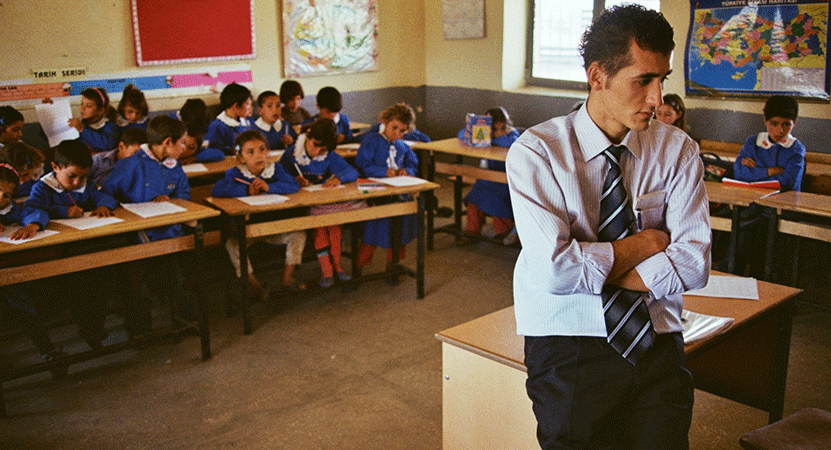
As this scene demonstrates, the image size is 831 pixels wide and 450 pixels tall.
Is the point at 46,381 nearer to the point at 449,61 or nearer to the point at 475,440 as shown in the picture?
the point at 475,440

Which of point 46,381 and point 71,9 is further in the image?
point 71,9

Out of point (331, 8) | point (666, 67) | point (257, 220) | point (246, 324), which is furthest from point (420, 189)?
point (331, 8)

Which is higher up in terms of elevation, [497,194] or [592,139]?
[592,139]

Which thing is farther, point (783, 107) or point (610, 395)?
point (783, 107)

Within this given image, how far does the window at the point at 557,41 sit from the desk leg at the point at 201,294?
4.26 meters

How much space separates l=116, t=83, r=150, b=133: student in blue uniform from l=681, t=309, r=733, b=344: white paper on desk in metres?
4.32

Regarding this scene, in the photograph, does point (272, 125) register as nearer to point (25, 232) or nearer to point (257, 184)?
point (257, 184)

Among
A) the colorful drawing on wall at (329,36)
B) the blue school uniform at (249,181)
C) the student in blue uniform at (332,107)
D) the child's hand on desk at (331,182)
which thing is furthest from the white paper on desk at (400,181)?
the colorful drawing on wall at (329,36)

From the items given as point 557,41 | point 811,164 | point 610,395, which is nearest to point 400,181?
point 811,164

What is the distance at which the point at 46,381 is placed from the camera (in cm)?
335

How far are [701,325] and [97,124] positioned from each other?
14.3ft

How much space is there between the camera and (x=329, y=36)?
714 cm

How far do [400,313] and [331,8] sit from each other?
4015mm

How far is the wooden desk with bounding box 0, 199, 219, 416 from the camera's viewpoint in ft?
9.86
